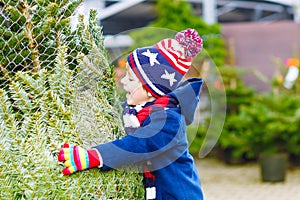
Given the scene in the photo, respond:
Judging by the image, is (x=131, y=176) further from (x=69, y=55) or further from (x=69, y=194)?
(x=69, y=55)

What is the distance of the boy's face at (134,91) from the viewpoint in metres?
2.16

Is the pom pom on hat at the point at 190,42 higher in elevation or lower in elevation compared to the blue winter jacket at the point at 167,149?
higher

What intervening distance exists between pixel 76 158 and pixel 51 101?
0.70ft

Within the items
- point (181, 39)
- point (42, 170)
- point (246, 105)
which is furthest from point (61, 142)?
point (246, 105)

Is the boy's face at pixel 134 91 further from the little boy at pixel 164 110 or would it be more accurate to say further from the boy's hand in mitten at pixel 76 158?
the boy's hand in mitten at pixel 76 158

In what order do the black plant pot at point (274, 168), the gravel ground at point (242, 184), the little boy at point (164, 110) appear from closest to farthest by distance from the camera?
1. the little boy at point (164, 110)
2. the gravel ground at point (242, 184)
3. the black plant pot at point (274, 168)

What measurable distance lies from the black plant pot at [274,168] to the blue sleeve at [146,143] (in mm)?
5998

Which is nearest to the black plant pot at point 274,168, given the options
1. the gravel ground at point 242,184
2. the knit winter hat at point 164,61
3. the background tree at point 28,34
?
the gravel ground at point 242,184

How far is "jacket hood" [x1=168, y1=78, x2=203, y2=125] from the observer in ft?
7.09

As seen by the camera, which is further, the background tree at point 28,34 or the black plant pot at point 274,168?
the black plant pot at point 274,168

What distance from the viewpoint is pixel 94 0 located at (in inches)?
397

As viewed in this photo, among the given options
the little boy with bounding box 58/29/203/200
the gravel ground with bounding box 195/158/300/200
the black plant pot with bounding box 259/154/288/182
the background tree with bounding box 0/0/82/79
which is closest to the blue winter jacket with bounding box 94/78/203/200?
the little boy with bounding box 58/29/203/200

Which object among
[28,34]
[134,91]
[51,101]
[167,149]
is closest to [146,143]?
[167,149]

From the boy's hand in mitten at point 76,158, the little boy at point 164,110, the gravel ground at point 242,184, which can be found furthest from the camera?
the gravel ground at point 242,184
